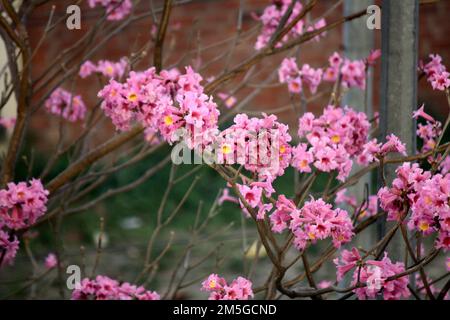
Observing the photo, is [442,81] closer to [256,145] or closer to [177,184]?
[256,145]

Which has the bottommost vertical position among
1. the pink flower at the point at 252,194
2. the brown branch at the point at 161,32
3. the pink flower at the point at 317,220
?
the pink flower at the point at 317,220

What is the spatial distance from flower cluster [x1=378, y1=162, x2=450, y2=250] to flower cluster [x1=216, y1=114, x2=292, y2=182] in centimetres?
24

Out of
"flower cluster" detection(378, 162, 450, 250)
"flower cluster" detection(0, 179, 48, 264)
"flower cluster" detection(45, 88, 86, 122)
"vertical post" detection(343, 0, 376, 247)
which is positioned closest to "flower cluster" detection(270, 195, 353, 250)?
"flower cluster" detection(378, 162, 450, 250)

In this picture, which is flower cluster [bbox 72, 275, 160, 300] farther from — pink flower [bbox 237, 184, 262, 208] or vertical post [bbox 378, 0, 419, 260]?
vertical post [bbox 378, 0, 419, 260]

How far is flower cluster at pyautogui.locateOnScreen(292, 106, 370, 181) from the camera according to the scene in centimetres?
227

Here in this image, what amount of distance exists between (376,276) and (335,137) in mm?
513

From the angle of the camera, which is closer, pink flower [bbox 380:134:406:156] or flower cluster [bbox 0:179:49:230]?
pink flower [bbox 380:134:406:156]

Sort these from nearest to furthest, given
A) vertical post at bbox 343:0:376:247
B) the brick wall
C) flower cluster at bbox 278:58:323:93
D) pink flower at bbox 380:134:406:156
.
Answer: pink flower at bbox 380:134:406:156
flower cluster at bbox 278:58:323:93
vertical post at bbox 343:0:376:247
the brick wall

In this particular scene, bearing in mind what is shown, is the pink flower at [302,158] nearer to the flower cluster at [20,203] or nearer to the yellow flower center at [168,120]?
the yellow flower center at [168,120]

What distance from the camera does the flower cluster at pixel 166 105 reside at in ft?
6.37

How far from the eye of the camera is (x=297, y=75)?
3.02 meters

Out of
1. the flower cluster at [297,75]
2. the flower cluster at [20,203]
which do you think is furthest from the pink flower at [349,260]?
the flower cluster at [297,75]

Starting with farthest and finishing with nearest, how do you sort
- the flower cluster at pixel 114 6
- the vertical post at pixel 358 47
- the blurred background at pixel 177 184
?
the blurred background at pixel 177 184, the vertical post at pixel 358 47, the flower cluster at pixel 114 6

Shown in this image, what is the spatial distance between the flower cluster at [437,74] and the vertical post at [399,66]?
64 mm
